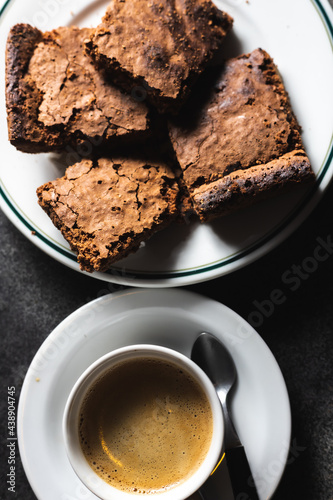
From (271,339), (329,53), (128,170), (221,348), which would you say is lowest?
(271,339)

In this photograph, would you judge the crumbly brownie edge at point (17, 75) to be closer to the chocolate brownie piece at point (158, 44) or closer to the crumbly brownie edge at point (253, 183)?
the chocolate brownie piece at point (158, 44)

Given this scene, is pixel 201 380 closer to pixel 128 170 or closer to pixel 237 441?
pixel 237 441

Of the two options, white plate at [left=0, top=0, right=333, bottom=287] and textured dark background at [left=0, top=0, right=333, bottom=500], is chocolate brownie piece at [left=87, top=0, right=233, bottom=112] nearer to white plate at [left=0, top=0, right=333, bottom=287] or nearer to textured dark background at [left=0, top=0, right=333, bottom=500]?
white plate at [left=0, top=0, right=333, bottom=287]

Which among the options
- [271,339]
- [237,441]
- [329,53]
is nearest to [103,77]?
[329,53]

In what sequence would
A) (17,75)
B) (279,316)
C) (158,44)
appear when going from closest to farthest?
(158,44), (17,75), (279,316)

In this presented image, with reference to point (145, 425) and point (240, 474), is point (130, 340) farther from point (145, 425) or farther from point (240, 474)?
point (240, 474)

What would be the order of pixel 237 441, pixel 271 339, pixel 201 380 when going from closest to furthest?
pixel 201 380
pixel 237 441
pixel 271 339

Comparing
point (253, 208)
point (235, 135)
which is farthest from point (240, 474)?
point (235, 135)
